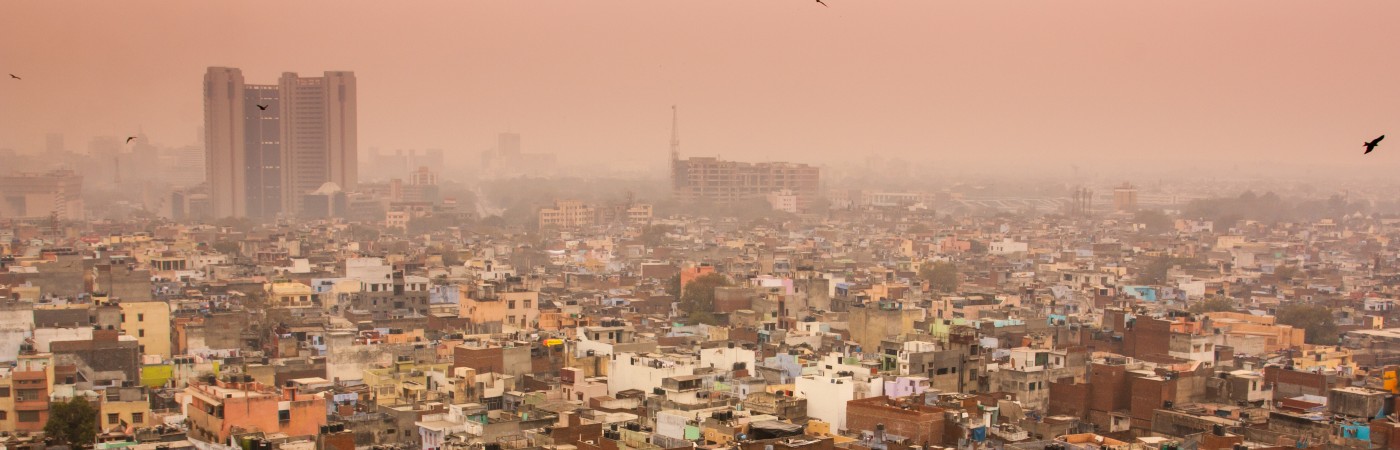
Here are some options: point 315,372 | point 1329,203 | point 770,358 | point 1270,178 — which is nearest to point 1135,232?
point 1329,203

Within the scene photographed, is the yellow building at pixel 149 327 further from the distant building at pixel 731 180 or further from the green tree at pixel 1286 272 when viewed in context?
the distant building at pixel 731 180

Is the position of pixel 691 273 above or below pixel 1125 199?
below

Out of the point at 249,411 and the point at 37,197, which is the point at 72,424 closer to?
the point at 249,411

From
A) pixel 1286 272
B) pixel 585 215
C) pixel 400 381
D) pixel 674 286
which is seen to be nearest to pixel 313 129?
pixel 585 215

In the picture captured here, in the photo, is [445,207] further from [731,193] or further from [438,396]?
[438,396]

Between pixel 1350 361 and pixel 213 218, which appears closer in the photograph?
pixel 1350 361

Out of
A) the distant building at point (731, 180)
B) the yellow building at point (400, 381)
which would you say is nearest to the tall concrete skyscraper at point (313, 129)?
the distant building at point (731, 180)
